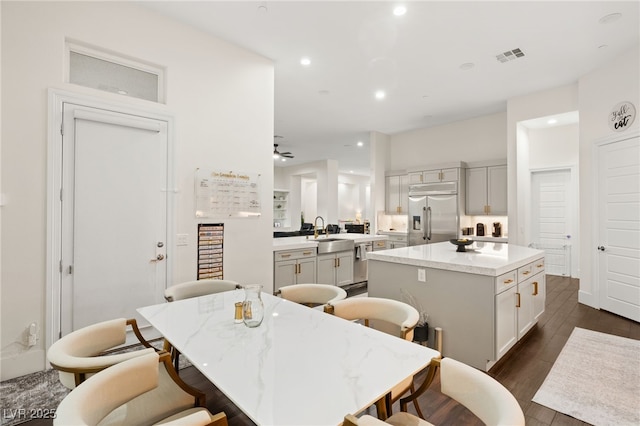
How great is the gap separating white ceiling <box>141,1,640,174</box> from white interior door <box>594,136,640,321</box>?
132 cm

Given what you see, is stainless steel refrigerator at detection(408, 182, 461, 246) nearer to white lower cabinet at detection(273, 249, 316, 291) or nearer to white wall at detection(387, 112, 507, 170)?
white wall at detection(387, 112, 507, 170)

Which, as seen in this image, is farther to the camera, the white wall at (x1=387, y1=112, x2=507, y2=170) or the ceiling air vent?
the white wall at (x1=387, y1=112, x2=507, y2=170)

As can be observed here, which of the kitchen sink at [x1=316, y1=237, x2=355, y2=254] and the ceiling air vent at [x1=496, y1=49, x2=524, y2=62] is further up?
the ceiling air vent at [x1=496, y1=49, x2=524, y2=62]

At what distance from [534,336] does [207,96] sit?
4.47 metres

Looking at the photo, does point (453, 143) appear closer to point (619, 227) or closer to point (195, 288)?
point (619, 227)

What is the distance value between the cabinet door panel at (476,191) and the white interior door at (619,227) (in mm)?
2004

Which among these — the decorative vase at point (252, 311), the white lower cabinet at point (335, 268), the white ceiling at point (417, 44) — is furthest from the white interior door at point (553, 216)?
the decorative vase at point (252, 311)

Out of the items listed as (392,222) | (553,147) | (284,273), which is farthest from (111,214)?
(553,147)

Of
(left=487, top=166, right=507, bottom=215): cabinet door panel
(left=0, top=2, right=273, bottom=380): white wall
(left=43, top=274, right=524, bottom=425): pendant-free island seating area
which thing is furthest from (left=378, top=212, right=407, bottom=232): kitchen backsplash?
(left=43, top=274, right=524, bottom=425): pendant-free island seating area

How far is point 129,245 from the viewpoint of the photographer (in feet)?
9.92

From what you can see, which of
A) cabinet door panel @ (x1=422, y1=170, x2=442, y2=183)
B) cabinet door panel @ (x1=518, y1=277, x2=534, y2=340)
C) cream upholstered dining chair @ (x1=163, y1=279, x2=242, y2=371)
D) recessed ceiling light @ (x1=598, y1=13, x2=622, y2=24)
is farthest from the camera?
cabinet door panel @ (x1=422, y1=170, x2=442, y2=183)

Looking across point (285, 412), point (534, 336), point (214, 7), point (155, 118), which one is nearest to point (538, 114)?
point (534, 336)

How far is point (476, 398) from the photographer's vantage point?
3.62ft

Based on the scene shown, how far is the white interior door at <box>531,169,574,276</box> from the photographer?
6309 millimetres
